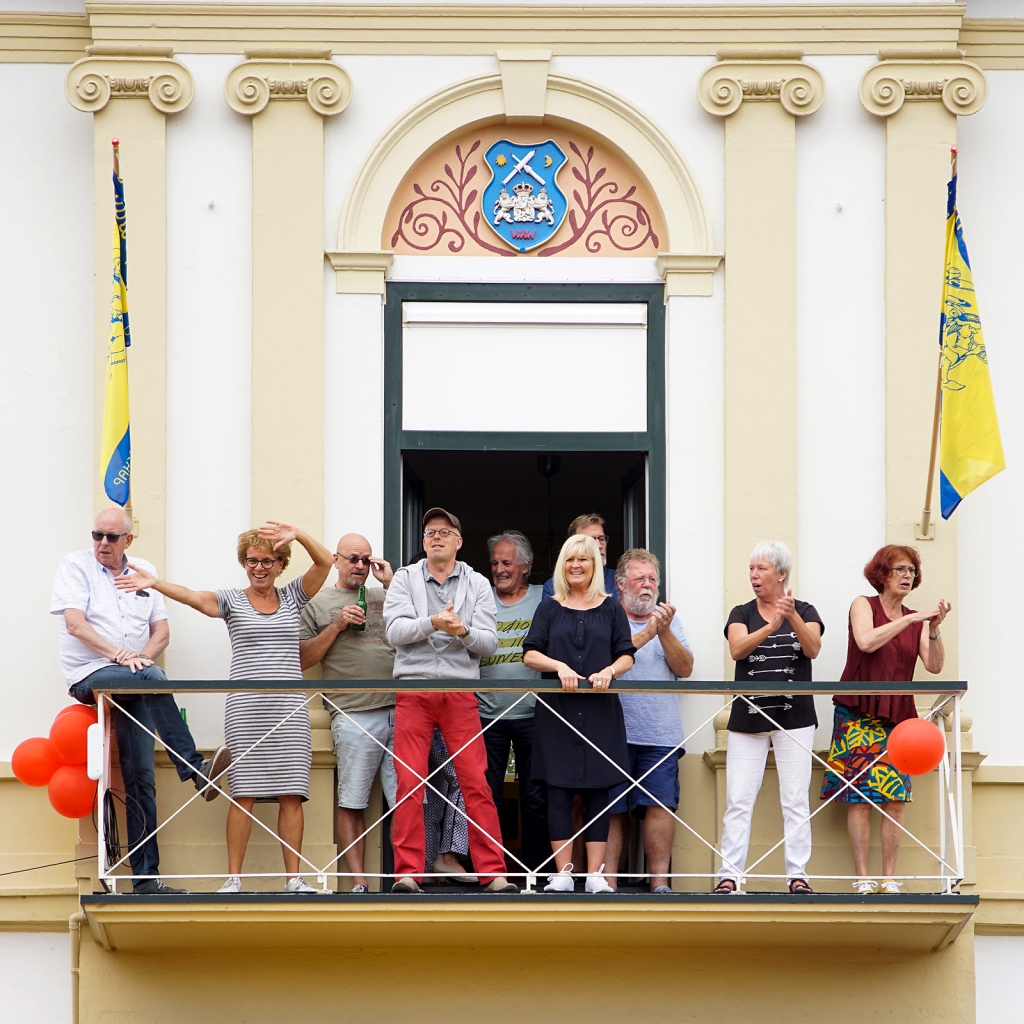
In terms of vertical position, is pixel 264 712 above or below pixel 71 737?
above

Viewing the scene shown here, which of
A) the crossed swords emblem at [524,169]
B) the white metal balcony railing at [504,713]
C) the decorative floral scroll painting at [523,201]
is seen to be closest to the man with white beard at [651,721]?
the white metal balcony railing at [504,713]

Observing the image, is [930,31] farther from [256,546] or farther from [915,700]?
[256,546]

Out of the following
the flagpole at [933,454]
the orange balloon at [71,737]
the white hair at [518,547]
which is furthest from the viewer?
the white hair at [518,547]

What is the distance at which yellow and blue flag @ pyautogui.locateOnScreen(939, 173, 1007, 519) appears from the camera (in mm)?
8758

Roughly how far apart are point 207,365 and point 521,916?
11.4ft

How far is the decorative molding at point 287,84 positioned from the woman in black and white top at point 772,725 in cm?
349

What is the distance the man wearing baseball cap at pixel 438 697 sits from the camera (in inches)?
332

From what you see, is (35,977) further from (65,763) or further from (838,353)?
(838,353)

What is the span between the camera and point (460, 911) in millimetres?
8352

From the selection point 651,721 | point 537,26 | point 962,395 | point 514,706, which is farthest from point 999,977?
point 537,26

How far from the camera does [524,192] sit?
1002cm

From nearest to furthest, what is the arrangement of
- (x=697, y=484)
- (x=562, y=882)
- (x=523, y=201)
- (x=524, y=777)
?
(x=562, y=882), (x=524, y=777), (x=697, y=484), (x=523, y=201)

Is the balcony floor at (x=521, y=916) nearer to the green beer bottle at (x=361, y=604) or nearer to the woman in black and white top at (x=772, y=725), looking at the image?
the woman in black and white top at (x=772, y=725)

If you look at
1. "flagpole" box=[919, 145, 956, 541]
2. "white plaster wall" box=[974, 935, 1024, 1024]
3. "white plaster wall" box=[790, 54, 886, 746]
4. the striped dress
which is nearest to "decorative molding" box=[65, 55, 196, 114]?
the striped dress
